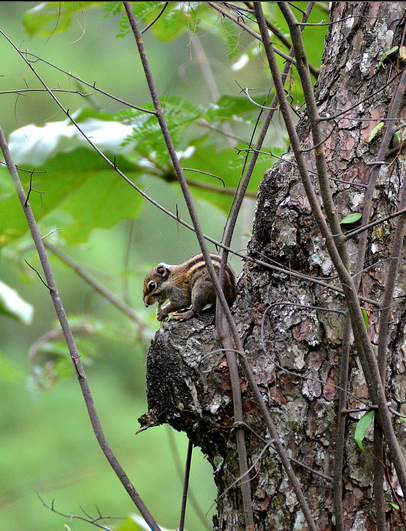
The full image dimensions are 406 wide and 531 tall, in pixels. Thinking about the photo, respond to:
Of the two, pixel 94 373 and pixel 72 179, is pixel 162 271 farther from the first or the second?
pixel 94 373

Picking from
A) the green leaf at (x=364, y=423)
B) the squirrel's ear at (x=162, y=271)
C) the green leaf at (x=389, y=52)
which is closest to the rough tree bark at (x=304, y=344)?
the green leaf at (x=389, y=52)

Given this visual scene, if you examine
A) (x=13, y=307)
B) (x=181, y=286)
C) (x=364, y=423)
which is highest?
(x=181, y=286)

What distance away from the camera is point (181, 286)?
286 centimetres

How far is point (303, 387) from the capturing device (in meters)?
1.48

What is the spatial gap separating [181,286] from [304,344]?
141 centimetres

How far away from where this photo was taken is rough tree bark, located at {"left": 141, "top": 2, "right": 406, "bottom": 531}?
1.41 metres

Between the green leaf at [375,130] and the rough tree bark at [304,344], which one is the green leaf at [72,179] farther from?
the green leaf at [375,130]

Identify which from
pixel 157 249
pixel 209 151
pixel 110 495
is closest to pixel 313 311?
pixel 209 151

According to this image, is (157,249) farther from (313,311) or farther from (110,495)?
(313,311)

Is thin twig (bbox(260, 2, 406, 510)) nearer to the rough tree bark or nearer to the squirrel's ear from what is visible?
the rough tree bark

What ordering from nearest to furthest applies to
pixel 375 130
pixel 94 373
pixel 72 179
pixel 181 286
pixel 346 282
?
pixel 346 282 < pixel 375 130 < pixel 72 179 < pixel 181 286 < pixel 94 373

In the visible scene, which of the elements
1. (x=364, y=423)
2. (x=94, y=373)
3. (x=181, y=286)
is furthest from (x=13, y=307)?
(x=94, y=373)

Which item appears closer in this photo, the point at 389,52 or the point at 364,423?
the point at 364,423

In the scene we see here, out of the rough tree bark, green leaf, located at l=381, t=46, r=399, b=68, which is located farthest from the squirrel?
green leaf, located at l=381, t=46, r=399, b=68
